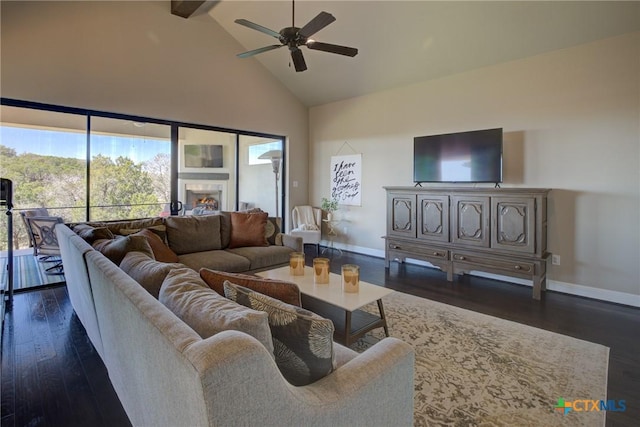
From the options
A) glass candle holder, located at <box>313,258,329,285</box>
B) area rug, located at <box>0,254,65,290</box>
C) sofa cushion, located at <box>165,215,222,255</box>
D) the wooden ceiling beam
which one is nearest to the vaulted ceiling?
the wooden ceiling beam

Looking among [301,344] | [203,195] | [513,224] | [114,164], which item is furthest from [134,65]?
[513,224]

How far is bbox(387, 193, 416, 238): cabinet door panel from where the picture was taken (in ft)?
15.4

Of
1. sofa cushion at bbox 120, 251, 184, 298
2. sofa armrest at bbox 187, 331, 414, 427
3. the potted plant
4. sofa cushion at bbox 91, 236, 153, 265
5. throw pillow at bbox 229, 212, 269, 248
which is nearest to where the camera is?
sofa armrest at bbox 187, 331, 414, 427

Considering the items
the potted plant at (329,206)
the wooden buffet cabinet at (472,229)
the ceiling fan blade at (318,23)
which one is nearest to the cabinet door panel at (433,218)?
the wooden buffet cabinet at (472,229)

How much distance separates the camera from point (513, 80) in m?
4.15

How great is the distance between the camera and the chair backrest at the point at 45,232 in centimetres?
403

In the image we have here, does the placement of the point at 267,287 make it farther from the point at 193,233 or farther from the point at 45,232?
the point at 45,232

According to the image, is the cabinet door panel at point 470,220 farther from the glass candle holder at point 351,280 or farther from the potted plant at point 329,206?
the potted plant at point 329,206

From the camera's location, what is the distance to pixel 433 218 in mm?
4457

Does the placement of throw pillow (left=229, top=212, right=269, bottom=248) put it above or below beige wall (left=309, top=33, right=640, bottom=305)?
below

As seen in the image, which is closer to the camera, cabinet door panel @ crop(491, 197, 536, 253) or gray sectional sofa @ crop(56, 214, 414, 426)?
gray sectional sofa @ crop(56, 214, 414, 426)

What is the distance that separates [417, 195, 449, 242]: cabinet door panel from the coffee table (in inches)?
83.7

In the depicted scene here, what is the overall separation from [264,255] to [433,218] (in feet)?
7.69

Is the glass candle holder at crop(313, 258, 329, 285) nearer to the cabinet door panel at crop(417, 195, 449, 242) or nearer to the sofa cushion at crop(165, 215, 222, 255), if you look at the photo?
the sofa cushion at crop(165, 215, 222, 255)
